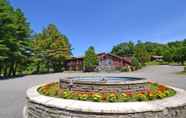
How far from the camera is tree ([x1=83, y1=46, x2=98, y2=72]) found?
4156 cm

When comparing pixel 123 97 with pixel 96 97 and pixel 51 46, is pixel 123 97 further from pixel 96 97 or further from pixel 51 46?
pixel 51 46

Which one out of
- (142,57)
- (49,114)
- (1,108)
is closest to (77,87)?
(49,114)

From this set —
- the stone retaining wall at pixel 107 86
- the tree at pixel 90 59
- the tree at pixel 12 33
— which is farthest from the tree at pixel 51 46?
the stone retaining wall at pixel 107 86

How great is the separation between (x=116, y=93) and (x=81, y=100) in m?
1.38

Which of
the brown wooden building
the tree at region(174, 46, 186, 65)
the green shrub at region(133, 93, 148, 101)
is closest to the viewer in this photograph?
the green shrub at region(133, 93, 148, 101)

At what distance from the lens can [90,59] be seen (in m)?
42.0

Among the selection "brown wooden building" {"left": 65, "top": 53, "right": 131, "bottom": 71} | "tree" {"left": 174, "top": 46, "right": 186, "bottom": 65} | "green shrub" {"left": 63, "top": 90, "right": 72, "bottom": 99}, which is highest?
"tree" {"left": 174, "top": 46, "right": 186, "bottom": 65}

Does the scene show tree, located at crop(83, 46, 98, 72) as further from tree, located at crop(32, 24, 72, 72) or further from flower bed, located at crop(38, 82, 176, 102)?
flower bed, located at crop(38, 82, 176, 102)

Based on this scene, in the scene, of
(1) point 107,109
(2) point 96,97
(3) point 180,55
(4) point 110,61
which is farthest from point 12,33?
(3) point 180,55

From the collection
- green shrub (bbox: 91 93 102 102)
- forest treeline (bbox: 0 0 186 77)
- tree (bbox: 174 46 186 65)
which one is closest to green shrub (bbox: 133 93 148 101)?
green shrub (bbox: 91 93 102 102)

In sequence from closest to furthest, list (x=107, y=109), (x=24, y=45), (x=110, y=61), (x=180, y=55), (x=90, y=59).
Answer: (x=107, y=109) → (x=24, y=45) → (x=90, y=59) → (x=110, y=61) → (x=180, y=55)

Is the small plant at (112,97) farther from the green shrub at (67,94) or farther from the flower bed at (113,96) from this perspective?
the green shrub at (67,94)

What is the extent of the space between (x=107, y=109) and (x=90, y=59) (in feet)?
116

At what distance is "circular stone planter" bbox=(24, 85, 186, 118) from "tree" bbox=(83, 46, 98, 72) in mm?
33760
